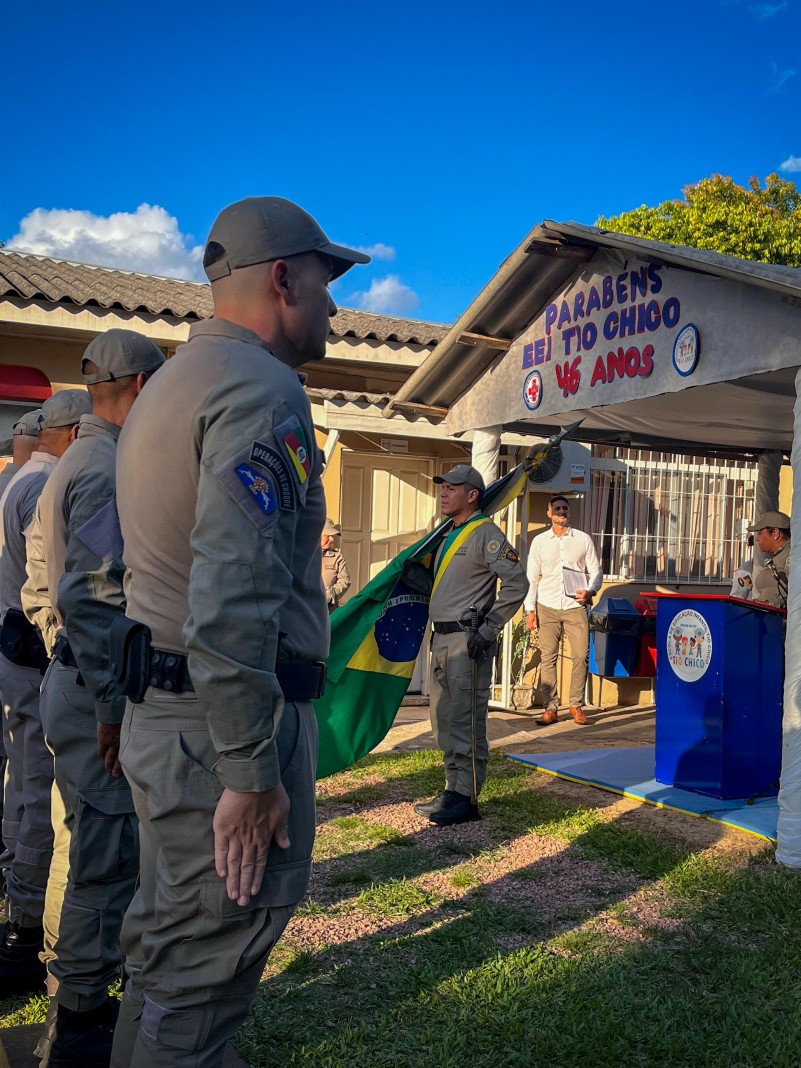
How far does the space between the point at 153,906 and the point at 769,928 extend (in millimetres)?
3413

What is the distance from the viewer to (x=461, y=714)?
6.59 m

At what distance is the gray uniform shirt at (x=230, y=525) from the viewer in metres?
1.96

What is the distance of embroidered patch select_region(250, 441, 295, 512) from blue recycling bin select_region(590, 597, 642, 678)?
9.82 m

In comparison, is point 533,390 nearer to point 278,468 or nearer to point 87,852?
point 87,852

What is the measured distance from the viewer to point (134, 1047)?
7.06 ft

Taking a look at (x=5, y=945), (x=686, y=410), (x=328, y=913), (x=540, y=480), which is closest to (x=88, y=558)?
(x=5, y=945)

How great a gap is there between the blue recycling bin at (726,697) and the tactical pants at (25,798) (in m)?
4.38

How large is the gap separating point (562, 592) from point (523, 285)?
3985 millimetres

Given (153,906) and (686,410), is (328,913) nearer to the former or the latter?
(153,906)

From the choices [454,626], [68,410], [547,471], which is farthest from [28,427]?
[547,471]

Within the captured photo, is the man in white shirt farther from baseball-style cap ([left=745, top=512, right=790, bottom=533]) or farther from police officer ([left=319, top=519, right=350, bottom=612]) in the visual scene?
baseball-style cap ([left=745, top=512, right=790, bottom=533])

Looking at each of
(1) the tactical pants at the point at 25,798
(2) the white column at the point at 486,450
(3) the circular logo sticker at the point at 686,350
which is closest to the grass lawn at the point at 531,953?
(1) the tactical pants at the point at 25,798

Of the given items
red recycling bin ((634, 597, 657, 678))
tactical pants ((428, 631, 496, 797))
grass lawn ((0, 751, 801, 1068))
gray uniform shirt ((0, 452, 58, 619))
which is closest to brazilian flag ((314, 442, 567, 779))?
tactical pants ((428, 631, 496, 797))

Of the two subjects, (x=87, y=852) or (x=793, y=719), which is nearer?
(x=87, y=852)
